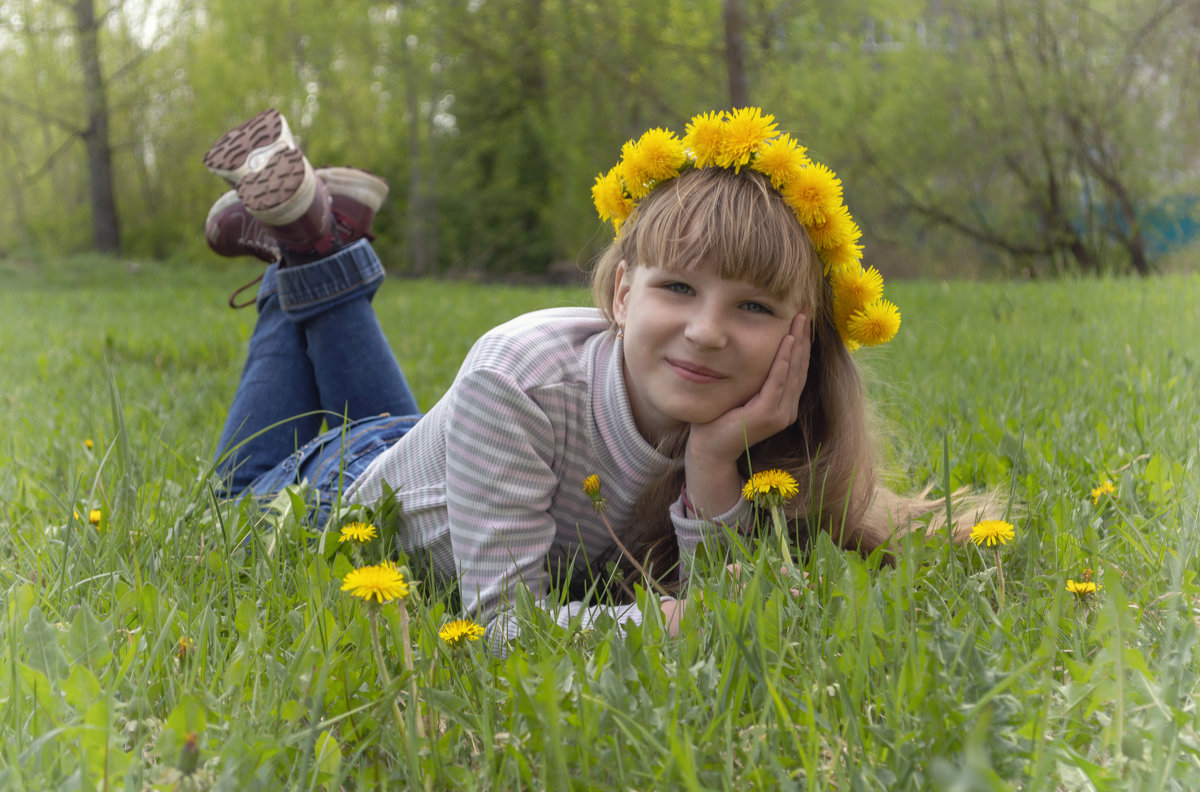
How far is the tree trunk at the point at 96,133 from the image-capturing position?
11906mm

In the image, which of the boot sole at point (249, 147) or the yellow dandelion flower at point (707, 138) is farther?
the boot sole at point (249, 147)

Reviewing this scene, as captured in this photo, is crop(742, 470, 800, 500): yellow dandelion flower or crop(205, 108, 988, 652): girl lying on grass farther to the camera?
crop(205, 108, 988, 652): girl lying on grass

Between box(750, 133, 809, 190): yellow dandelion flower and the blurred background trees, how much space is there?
19.3 feet

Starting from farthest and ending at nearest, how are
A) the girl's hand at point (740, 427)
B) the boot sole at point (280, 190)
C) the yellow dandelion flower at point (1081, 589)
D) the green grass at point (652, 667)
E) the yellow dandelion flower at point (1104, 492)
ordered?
1. the boot sole at point (280, 190)
2. the yellow dandelion flower at point (1104, 492)
3. the girl's hand at point (740, 427)
4. the yellow dandelion flower at point (1081, 589)
5. the green grass at point (652, 667)

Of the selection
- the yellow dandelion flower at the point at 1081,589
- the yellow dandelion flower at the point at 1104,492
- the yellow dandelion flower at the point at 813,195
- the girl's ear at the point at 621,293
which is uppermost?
the yellow dandelion flower at the point at 813,195

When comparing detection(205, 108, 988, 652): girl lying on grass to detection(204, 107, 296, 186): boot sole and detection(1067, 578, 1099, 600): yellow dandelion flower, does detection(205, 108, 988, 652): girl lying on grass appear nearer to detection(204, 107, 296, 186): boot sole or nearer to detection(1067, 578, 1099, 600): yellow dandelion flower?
detection(1067, 578, 1099, 600): yellow dandelion flower

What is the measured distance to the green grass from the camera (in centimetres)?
102

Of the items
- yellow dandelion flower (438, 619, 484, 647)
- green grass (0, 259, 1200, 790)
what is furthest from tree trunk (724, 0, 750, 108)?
yellow dandelion flower (438, 619, 484, 647)

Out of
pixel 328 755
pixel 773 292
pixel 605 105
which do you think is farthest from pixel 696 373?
pixel 605 105

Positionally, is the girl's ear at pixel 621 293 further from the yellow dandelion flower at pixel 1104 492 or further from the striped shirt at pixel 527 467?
the yellow dandelion flower at pixel 1104 492

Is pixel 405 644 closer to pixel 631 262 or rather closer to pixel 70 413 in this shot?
pixel 631 262

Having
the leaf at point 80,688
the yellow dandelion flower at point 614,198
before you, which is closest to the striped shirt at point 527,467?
the yellow dandelion flower at point 614,198

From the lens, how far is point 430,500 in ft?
6.37

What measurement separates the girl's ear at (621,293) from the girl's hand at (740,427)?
0.90 ft
